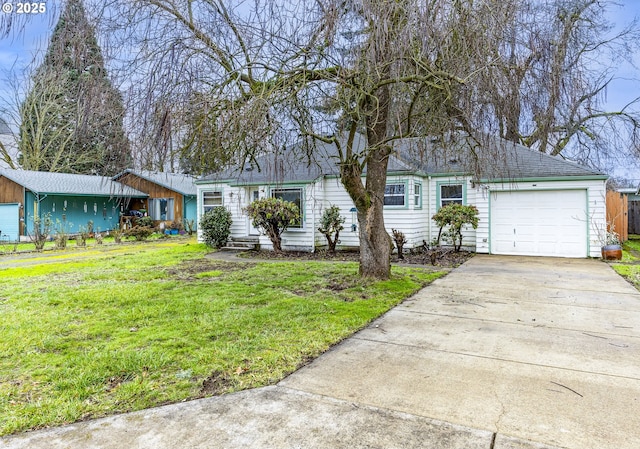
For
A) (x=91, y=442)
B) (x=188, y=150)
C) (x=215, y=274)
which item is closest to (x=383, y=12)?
(x=188, y=150)

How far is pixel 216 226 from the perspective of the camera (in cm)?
1368

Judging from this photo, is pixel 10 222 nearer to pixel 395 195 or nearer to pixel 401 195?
pixel 395 195

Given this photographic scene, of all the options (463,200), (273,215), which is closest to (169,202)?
(273,215)

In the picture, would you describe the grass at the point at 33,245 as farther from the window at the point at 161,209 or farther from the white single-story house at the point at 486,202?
the white single-story house at the point at 486,202

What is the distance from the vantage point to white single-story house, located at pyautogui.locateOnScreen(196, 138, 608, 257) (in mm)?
10797

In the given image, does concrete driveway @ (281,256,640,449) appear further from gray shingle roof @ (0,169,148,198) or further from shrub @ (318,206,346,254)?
gray shingle roof @ (0,169,148,198)

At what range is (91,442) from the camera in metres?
2.44

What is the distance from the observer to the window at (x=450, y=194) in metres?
12.5

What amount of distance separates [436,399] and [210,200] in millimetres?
13354

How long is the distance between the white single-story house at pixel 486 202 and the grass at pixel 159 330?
3295 mm

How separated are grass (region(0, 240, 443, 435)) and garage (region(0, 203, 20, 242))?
11.4 m

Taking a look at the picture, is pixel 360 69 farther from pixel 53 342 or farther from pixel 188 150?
pixel 53 342

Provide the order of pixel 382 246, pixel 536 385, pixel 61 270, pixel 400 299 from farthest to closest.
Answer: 1. pixel 61 270
2. pixel 382 246
3. pixel 400 299
4. pixel 536 385

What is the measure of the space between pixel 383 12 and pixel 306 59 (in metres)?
1.13
